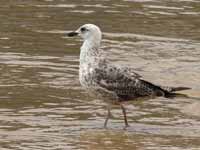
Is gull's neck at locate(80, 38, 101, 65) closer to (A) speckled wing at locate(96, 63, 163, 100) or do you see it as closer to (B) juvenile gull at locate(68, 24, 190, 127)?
(B) juvenile gull at locate(68, 24, 190, 127)

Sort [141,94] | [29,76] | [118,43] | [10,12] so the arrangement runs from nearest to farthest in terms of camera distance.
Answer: [141,94], [29,76], [118,43], [10,12]

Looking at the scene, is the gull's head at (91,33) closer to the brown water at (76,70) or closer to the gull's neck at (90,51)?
the gull's neck at (90,51)

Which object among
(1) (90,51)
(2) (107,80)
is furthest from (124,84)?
(1) (90,51)

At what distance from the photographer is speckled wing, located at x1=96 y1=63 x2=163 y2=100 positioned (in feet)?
39.4

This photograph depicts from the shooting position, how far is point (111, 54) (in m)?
16.5

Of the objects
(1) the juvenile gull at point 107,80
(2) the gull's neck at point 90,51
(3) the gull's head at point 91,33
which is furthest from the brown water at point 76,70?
(3) the gull's head at point 91,33

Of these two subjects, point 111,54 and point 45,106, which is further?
point 111,54

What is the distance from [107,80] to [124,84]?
275 millimetres

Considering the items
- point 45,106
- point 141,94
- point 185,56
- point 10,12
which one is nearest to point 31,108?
point 45,106

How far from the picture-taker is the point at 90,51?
1218 cm

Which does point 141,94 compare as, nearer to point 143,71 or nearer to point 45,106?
point 45,106

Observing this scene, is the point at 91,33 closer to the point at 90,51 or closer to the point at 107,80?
the point at 90,51

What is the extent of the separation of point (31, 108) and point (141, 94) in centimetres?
157

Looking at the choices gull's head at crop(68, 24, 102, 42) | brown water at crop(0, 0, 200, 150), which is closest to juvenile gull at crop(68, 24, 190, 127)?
gull's head at crop(68, 24, 102, 42)
